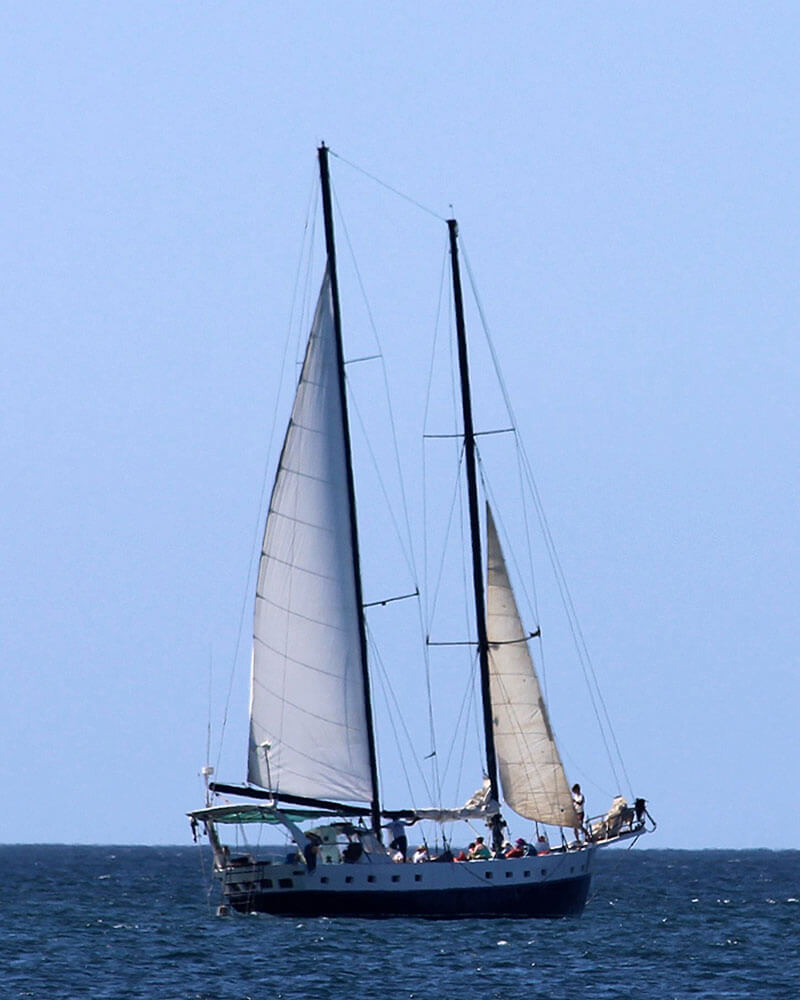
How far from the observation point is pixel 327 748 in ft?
204

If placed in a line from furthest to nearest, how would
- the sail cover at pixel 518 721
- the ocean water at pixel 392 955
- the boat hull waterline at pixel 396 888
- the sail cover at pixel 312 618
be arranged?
the sail cover at pixel 518 721 → the sail cover at pixel 312 618 → the boat hull waterline at pixel 396 888 → the ocean water at pixel 392 955

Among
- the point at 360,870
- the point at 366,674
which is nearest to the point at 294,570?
the point at 366,674

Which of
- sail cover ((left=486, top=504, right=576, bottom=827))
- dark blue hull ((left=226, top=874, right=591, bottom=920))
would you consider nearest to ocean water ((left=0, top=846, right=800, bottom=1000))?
dark blue hull ((left=226, top=874, right=591, bottom=920))

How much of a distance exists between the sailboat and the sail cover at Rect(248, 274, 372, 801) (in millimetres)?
25

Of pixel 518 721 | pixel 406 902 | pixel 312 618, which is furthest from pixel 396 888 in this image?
pixel 312 618

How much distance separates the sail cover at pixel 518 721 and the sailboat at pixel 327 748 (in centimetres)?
8

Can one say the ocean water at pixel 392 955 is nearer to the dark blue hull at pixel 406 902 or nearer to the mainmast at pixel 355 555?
the dark blue hull at pixel 406 902

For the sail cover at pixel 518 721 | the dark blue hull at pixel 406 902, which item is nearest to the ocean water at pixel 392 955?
the dark blue hull at pixel 406 902

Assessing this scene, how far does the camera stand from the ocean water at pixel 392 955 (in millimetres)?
50312

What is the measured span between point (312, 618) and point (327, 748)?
3.28m

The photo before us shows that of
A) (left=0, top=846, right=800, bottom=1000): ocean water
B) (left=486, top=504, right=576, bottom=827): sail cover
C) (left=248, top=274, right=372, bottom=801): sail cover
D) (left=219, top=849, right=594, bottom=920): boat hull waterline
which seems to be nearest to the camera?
(left=0, top=846, right=800, bottom=1000): ocean water

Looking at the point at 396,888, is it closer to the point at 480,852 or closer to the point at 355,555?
the point at 480,852

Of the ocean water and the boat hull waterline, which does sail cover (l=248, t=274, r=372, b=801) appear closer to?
the boat hull waterline

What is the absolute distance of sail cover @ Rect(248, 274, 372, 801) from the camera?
61438 millimetres
